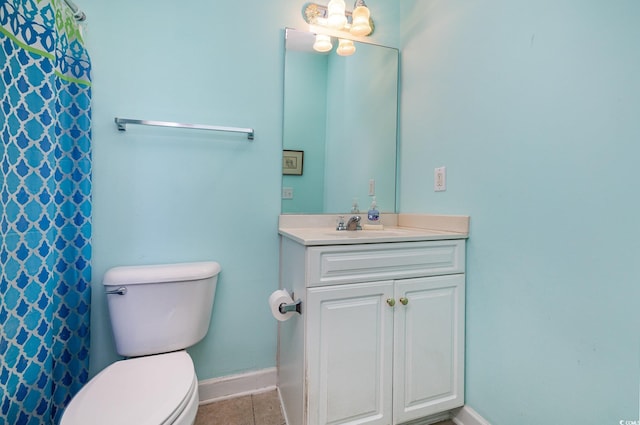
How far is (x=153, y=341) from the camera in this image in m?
1.12

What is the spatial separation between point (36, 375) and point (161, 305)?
39 centimetres

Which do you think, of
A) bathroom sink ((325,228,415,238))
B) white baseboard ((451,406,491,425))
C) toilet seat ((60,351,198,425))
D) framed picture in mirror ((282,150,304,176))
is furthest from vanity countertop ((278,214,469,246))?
white baseboard ((451,406,491,425))

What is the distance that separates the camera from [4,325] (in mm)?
802

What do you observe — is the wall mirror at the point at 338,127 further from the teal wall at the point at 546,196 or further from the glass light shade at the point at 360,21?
the teal wall at the point at 546,196

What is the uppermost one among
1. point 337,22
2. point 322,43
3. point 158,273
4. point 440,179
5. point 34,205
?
point 337,22

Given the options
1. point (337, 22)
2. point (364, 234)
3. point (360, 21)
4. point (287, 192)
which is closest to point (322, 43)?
point (337, 22)

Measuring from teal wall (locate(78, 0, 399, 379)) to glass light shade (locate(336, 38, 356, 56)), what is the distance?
232 mm

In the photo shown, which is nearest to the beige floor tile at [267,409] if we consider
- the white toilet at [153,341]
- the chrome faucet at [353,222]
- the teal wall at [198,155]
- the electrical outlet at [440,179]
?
the teal wall at [198,155]

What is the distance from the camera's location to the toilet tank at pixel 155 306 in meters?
1.09

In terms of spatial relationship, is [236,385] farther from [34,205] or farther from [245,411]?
[34,205]

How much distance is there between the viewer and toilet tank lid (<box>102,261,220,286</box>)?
109 cm

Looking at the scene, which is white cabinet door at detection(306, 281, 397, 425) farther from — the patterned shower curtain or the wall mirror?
the patterned shower curtain

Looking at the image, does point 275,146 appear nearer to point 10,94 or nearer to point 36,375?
point 10,94

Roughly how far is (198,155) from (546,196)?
1.47 metres
